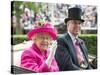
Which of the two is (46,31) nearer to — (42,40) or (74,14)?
(42,40)

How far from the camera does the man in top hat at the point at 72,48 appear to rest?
188 cm

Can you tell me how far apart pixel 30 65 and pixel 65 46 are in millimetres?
361

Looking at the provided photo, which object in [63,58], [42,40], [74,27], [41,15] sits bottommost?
[63,58]

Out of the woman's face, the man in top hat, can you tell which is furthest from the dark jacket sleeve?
the woman's face

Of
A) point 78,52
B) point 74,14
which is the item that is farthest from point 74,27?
point 78,52

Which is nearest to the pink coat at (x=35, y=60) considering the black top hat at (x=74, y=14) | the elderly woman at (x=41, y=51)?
the elderly woman at (x=41, y=51)

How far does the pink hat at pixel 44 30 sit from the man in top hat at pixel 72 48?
0.08 metres

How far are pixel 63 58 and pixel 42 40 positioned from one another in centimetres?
25

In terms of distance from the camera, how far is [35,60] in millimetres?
1779

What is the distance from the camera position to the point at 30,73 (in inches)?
69.9
